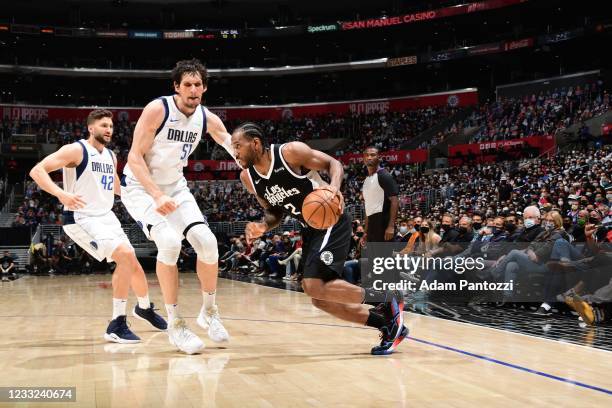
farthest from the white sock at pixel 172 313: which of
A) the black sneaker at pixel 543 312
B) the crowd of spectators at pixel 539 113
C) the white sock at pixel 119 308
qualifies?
the crowd of spectators at pixel 539 113

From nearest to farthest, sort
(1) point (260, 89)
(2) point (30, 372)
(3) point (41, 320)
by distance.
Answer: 1. (2) point (30, 372)
2. (3) point (41, 320)
3. (1) point (260, 89)

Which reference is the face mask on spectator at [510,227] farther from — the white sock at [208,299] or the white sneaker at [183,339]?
the white sneaker at [183,339]

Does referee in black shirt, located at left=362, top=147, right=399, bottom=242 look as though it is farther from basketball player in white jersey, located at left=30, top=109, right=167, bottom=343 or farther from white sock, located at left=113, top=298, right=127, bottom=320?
white sock, located at left=113, top=298, right=127, bottom=320

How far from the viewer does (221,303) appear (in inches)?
390

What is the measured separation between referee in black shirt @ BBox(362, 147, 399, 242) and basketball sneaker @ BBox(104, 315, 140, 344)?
355cm

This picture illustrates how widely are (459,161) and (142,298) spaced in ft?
82.1

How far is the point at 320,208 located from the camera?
435 centimetres

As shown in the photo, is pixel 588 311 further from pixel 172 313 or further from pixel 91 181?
pixel 91 181

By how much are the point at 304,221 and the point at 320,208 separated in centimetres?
41

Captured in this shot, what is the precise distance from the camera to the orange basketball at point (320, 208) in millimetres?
4305

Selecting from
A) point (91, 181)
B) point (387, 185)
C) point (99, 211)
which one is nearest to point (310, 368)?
point (99, 211)

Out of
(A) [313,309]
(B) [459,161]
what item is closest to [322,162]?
(A) [313,309]

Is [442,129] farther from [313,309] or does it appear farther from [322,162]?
[322,162]

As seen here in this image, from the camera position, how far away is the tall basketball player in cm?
461
